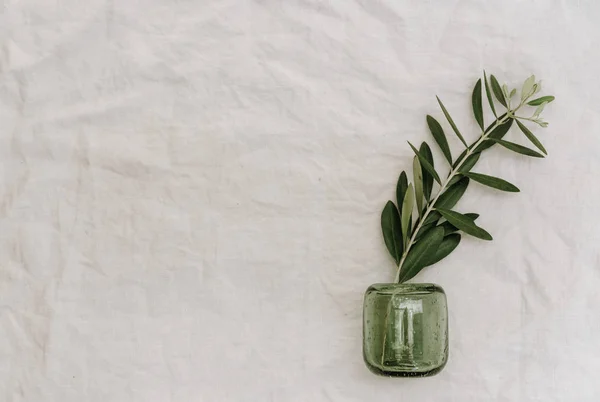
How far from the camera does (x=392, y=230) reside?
61 centimetres

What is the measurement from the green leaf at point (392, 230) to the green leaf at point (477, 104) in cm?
13

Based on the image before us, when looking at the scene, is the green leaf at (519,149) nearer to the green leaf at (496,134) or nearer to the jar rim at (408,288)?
the green leaf at (496,134)

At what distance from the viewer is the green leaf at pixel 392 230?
0.61 metres

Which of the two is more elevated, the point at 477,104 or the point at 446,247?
the point at 477,104

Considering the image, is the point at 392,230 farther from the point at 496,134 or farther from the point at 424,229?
the point at 496,134

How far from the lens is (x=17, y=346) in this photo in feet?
2.05

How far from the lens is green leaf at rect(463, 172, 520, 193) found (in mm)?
604

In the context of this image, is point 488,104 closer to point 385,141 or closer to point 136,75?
point 385,141

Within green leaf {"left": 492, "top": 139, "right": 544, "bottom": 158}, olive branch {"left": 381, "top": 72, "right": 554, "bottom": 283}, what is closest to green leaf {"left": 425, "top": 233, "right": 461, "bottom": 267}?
olive branch {"left": 381, "top": 72, "right": 554, "bottom": 283}

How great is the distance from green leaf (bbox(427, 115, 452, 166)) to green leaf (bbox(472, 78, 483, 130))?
4cm

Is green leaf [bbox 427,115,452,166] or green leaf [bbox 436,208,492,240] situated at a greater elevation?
green leaf [bbox 427,115,452,166]

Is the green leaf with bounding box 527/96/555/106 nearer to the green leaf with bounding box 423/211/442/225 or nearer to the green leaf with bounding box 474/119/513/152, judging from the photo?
the green leaf with bounding box 474/119/513/152

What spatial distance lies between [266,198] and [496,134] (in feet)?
0.84

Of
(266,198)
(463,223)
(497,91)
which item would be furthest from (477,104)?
(266,198)
